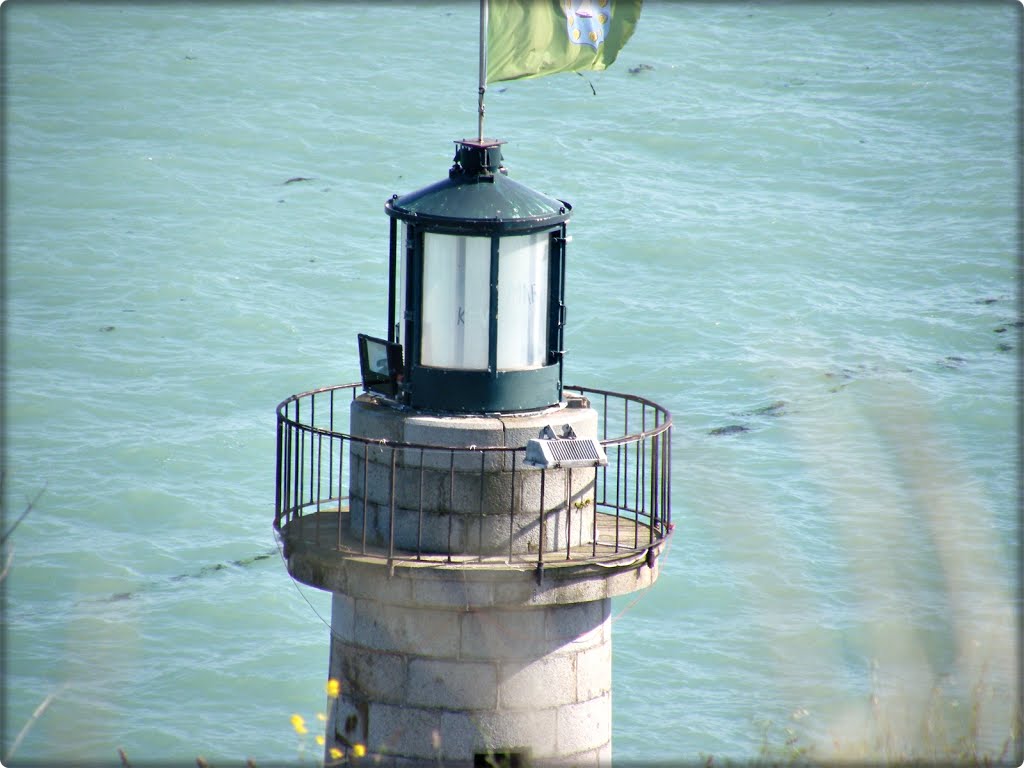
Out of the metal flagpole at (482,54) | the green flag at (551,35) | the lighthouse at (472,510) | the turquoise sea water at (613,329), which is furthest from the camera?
the turquoise sea water at (613,329)

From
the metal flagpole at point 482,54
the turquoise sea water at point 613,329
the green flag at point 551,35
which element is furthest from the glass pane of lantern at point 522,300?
the turquoise sea water at point 613,329

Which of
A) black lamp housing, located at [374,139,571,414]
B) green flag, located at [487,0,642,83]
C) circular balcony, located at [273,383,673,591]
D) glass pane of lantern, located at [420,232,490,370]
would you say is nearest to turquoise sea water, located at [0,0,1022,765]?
circular balcony, located at [273,383,673,591]

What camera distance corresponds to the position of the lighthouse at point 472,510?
9547 mm

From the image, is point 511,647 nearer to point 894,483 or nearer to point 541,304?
point 541,304

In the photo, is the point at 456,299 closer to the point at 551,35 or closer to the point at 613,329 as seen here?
the point at 551,35

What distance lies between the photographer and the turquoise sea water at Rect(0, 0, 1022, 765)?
61.9ft

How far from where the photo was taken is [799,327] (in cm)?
2812

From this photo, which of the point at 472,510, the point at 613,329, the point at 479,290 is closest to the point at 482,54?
the point at 479,290

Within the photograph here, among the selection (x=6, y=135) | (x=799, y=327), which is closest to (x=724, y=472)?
(x=799, y=327)

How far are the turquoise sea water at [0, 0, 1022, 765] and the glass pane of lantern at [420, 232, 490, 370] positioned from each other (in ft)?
9.54

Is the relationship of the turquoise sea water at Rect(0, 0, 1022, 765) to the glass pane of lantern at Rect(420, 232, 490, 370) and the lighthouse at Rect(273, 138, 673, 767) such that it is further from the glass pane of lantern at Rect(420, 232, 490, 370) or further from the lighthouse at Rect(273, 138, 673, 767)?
the glass pane of lantern at Rect(420, 232, 490, 370)

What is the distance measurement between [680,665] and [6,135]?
66.6 feet

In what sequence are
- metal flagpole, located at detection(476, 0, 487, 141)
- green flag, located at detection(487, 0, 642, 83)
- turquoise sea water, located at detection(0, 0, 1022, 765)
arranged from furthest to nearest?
turquoise sea water, located at detection(0, 0, 1022, 765) < green flag, located at detection(487, 0, 642, 83) < metal flagpole, located at detection(476, 0, 487, 141)

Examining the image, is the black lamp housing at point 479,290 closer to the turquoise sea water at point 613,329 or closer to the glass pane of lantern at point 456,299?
the glass pane of lantern at point 456,299
